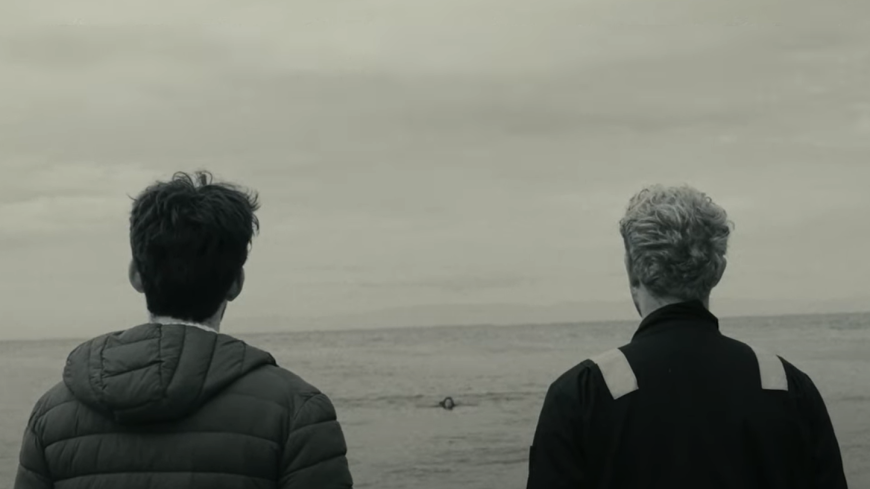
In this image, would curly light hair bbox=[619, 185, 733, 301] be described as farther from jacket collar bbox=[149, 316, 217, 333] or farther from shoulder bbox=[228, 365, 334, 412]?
jacket collar bbox=[149, 316, 217, 333]

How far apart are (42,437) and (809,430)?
1.76 m

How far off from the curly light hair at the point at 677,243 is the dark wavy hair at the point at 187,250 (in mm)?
967

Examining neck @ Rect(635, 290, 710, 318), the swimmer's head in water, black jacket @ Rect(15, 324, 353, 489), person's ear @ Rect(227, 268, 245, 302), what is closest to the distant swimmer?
the swimmer's head in water

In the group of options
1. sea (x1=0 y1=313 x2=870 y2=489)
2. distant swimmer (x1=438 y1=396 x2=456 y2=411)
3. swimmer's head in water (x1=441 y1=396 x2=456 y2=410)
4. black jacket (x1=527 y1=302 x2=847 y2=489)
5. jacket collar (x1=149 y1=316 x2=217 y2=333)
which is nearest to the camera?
jacket collar (x1=149 y1=316 x2=217 y2=333)

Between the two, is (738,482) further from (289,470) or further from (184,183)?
(184,183)

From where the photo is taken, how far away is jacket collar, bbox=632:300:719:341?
2.66 meters

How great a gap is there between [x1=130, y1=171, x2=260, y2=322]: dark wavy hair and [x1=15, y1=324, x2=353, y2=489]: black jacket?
9 cm

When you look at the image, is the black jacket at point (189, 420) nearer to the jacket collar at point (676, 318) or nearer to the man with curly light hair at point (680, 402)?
the man with curly light hair at point (680, 402)

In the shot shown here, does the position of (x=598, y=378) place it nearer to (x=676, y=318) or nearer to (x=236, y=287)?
(x=676, y=318)

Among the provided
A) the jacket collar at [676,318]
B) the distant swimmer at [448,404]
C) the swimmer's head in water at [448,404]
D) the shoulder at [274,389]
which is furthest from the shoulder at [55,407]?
the swimmer's head in water at [448,404]

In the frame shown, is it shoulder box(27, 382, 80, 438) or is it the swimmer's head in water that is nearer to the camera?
shoulder box(27, 382, 80, 438)

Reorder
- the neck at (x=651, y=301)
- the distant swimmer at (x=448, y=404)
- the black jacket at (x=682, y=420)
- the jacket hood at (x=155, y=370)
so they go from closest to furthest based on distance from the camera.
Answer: the jacket hood at (x=155, y=370) < the black jacket at (x=682, y=420) < the neck at (x=651, y=301) < the distant swimmer at (x=448, y=404)

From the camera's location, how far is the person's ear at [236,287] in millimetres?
2398

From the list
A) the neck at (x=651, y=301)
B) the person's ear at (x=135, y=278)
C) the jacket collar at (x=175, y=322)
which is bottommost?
the jacket collar at (x=175, y=322)
